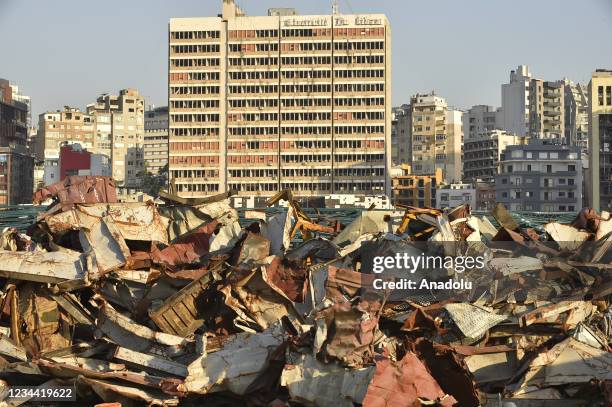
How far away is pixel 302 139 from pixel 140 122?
208 ft

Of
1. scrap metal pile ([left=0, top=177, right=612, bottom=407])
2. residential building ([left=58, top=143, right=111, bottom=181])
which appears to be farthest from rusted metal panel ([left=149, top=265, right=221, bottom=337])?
residential building ([left=58, top=143, right=111, bottom=181])

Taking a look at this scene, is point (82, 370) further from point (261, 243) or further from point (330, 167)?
point (330, 167)

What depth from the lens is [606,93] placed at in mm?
120812

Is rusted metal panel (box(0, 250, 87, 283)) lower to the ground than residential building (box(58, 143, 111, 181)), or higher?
lower

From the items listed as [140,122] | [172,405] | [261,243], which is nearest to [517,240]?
[261,243]

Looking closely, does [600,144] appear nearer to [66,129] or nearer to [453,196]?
[453,196]

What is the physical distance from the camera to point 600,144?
119 metres

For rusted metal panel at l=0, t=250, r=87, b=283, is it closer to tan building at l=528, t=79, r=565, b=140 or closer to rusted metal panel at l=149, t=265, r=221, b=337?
rusted metal panel at l=149, t=265, r=221, b=337

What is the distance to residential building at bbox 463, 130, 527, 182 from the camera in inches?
6127

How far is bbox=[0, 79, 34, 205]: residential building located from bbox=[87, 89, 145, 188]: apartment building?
22.0m

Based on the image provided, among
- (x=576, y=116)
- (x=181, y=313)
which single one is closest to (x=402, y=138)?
(x=576, y=116)

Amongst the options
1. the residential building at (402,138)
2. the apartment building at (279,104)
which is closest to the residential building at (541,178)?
the apartment building at (279,104)

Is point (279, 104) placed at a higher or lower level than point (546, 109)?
lower

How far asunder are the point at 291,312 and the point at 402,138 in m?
153
